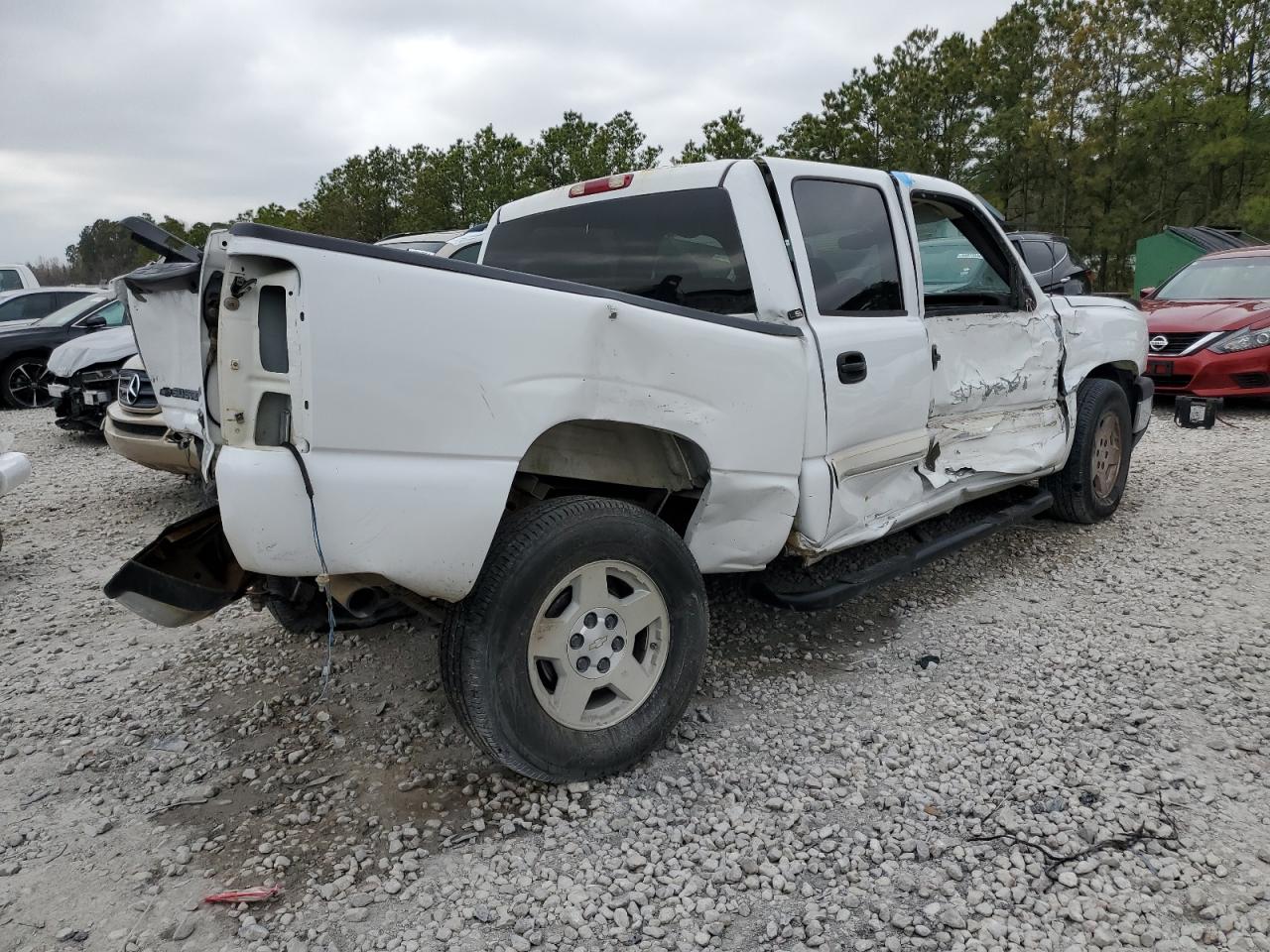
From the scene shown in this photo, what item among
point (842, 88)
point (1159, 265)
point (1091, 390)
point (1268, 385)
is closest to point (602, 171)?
point (842, 88)

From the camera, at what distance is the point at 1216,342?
29.6 ft

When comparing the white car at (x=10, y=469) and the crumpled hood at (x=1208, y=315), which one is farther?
the crumpled hood at (x=1208, y=315)

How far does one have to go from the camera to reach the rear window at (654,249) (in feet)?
10.7

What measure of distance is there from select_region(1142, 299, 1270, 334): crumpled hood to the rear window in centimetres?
795

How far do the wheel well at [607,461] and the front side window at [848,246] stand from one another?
0.85 m

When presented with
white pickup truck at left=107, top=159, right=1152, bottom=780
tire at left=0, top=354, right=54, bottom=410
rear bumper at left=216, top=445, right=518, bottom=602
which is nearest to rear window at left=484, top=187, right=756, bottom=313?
white pickup truck at left=107, top=159, right=1152, bottom=780

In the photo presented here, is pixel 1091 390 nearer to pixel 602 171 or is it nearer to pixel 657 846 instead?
pixel 657 846

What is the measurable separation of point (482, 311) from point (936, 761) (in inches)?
81.7

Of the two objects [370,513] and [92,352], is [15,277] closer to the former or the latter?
[92,352]

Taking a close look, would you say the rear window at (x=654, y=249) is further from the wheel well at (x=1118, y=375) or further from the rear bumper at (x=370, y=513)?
the wheel well at (x=1118, y=375)

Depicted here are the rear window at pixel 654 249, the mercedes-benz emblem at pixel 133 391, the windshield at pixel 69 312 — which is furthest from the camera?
the windshield at pixel 69 312

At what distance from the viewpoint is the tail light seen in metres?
3.58

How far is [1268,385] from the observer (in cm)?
897

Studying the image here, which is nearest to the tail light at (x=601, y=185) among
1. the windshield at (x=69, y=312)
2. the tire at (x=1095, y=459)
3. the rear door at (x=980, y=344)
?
the rear door at (x=980, y=344)
